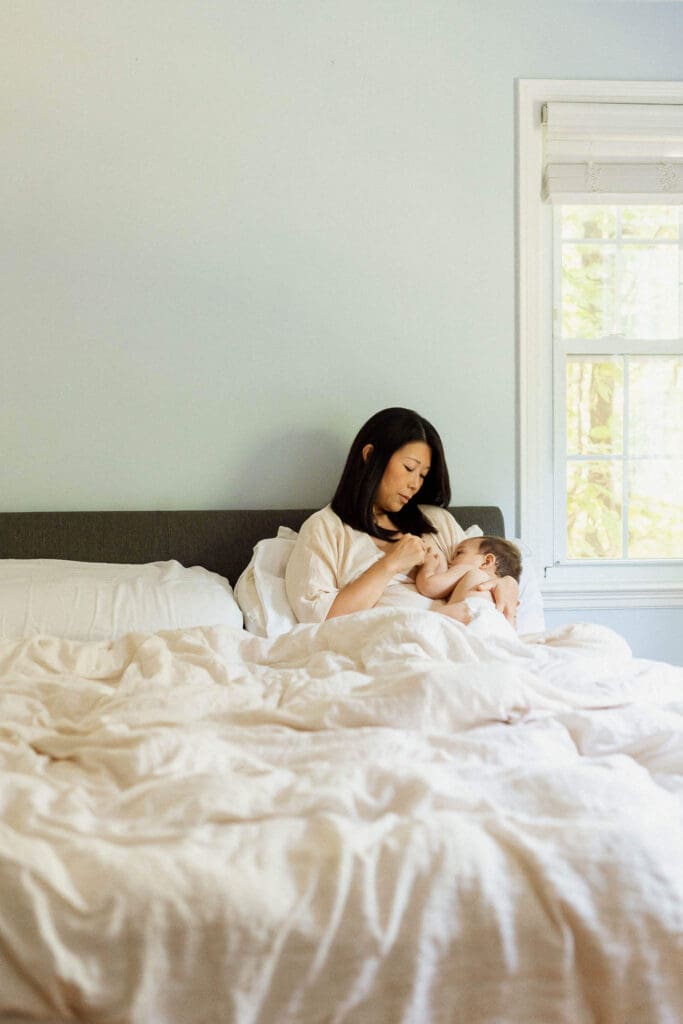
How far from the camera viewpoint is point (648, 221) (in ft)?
10.8

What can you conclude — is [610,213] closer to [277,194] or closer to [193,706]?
[277,194]

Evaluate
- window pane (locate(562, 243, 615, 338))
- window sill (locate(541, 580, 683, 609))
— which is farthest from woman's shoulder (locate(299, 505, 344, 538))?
window pane (locate(562, 243, 615, 338))

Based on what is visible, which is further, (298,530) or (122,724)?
(298,530)

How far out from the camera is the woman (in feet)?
8.33

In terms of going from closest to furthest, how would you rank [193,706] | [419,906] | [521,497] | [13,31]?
[419,906], [193,706], [13,31], [521,497]

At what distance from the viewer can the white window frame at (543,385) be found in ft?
10.3

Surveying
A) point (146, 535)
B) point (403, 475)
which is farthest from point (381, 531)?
point (146, 535)

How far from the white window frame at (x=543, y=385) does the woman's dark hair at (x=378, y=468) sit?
0.51 m

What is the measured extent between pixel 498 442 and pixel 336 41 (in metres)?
1.49

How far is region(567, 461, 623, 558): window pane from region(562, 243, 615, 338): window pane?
1.64 ft

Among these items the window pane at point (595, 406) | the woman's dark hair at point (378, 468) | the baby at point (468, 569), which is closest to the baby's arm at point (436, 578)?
the baby at point (468, 569)

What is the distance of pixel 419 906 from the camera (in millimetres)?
1032

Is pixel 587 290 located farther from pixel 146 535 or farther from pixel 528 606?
pixel 146 535

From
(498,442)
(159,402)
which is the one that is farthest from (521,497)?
(159,402)
